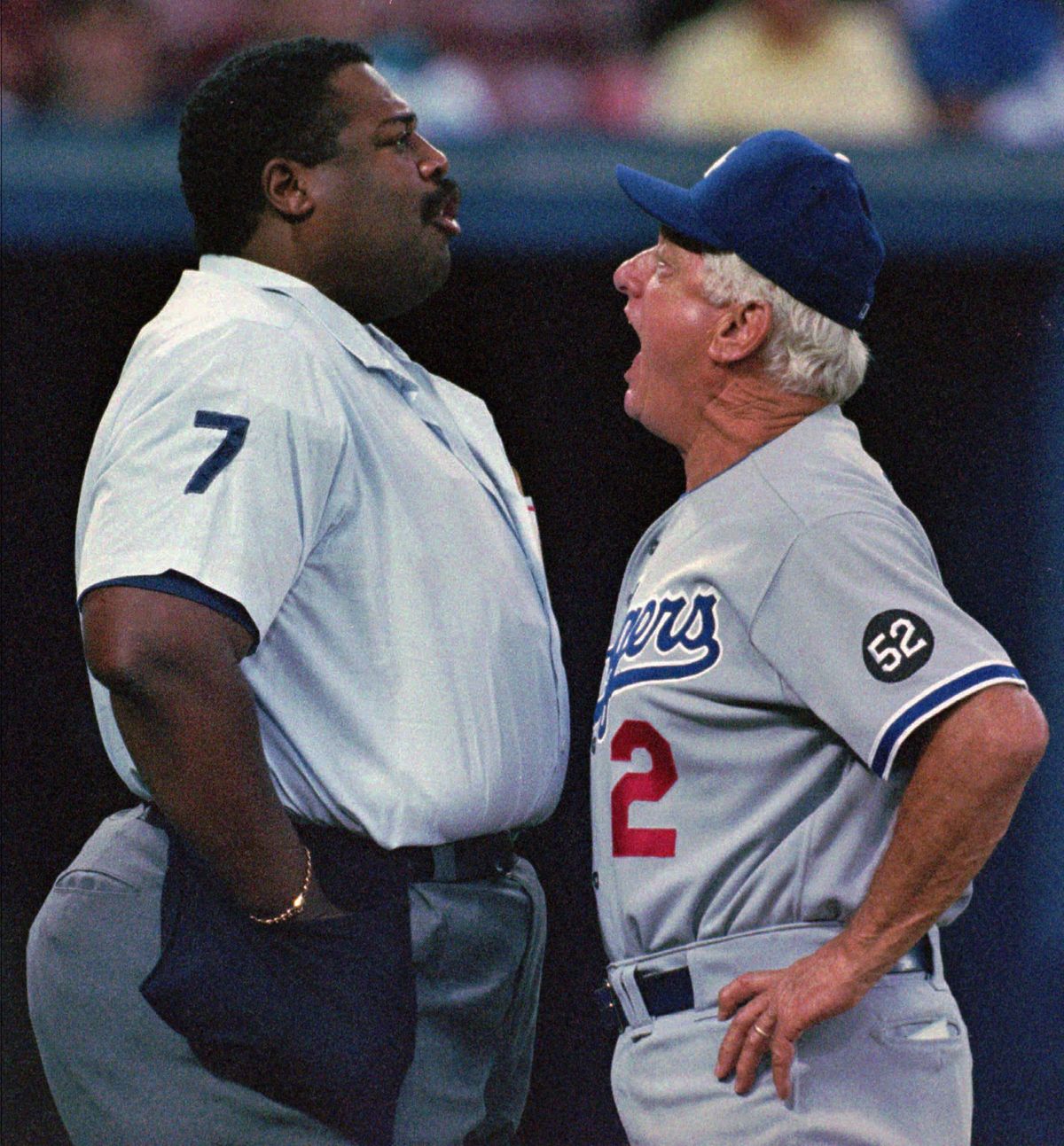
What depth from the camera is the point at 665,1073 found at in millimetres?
1721

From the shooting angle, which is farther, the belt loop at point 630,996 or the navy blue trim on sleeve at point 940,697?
the belt loop at point 630,996

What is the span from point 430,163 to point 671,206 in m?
0.37

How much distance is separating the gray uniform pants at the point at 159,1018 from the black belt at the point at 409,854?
0.7 inches

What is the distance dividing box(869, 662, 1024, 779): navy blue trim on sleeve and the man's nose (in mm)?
968

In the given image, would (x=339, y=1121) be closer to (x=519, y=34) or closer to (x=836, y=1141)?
(x=836, y=1141)

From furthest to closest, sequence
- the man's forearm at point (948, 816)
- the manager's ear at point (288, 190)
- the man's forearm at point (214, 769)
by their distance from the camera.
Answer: the manager's ear at point (288, 190)
the man's forearm at point (214, 769)
the man's forearm at point (948, 816)

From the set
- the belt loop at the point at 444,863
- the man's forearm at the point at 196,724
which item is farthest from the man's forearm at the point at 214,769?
the belt loop at the point at 444,863

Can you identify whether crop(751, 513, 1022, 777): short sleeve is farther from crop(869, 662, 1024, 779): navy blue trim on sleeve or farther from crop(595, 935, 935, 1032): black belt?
crop(595, 935, 935, 1032): black belt

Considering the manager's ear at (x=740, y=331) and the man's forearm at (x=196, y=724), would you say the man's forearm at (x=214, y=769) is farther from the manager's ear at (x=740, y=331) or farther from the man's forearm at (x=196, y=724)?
the manager's ear at (x=740, y=331)

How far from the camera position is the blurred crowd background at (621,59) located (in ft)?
12.8

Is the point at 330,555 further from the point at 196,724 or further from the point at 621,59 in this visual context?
the point at 621,59

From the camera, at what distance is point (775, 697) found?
1.66 meters

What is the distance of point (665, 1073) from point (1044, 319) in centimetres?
197

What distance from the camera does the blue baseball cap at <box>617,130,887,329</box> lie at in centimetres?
182
